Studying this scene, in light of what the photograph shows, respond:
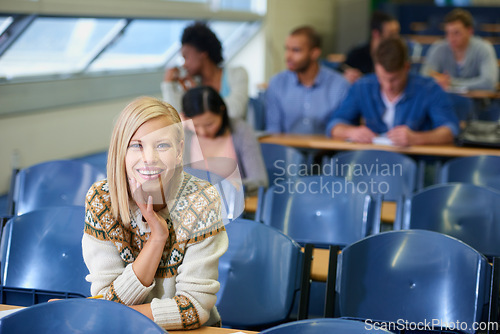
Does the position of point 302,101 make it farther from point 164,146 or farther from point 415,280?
point 164,146

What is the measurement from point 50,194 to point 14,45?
2.69 metres

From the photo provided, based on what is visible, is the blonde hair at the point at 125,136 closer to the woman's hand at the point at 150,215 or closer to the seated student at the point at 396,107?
the woman's hand at the point at 150,215

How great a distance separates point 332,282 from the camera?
1941 millimetres

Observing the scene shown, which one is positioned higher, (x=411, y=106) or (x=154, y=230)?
(x=411, y=106)

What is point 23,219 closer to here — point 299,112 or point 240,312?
point 240,312

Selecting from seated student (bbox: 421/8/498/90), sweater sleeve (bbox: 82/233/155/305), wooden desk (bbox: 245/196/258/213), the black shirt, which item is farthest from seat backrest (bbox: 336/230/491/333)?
seated student (bbox: 421/8/498/90)

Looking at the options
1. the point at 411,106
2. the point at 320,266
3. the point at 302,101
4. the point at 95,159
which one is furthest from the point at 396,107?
the point at 95,159

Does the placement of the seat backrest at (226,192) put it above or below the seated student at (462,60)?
below

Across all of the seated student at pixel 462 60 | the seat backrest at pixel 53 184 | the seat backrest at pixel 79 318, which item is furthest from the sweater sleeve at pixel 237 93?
the seated student at pixel 462 60

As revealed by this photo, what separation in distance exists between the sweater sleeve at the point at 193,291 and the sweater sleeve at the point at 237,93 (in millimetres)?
2577

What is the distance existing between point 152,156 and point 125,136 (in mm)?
90

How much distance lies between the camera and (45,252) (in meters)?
2.05

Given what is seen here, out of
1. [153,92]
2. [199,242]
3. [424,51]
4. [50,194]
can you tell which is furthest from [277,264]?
[424,51]

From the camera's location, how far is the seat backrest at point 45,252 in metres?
2.00
